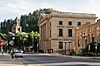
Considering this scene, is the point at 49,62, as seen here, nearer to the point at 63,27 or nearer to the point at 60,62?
the point at 60,62

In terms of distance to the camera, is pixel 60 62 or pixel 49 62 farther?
pixel 49 62

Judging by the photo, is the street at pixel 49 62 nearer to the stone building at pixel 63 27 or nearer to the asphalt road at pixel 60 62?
the asphalt road at pixel 60 62

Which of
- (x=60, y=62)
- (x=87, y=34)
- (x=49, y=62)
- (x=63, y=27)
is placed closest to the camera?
(x=60, y=62)

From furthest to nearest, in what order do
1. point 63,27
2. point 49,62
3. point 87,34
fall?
point 63,27 → point 87,34 → point 49,62

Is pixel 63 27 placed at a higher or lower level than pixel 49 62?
higher

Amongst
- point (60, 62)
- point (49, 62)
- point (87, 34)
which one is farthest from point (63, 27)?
point (60, 62)

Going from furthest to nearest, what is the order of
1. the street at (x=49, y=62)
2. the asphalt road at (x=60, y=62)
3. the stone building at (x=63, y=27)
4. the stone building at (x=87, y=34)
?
the stone building at (x=63, y=27)
the stone building at (x=87, y=34)
the street at (x=49, y=62)
the asphalt road at (x=60, y=62)

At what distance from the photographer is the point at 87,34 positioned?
85.0 metres

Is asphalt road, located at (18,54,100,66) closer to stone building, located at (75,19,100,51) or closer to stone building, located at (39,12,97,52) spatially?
stone building, located at (75,19,100,51)

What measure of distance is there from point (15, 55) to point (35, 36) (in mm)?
93156

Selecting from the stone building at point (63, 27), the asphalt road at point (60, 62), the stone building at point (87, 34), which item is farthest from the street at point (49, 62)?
the stone building at point (63, 27)

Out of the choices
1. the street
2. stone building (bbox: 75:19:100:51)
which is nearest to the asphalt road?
the street

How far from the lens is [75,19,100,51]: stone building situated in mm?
78244

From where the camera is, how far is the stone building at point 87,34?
78244 mm
